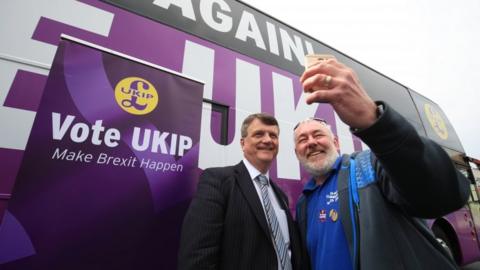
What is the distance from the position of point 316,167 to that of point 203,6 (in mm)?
1780

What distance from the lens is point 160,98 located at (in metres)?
1.44

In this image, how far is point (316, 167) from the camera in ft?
4.79

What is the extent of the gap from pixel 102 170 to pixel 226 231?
0.73m

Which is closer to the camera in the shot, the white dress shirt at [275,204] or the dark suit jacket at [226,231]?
the dark suit jacket at [226,231]

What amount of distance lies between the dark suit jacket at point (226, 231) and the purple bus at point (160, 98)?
0.31 meters

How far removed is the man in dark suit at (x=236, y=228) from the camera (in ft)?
3.30

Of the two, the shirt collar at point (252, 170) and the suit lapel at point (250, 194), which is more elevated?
the shirt collar at point (252, 170)

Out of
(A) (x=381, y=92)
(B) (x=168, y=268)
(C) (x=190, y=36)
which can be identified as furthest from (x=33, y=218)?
(A) (x=381, y=92)

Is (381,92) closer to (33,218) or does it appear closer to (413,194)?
(413,194)

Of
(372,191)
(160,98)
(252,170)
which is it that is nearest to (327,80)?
(372,191)

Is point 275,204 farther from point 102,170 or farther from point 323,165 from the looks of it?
point 102,170

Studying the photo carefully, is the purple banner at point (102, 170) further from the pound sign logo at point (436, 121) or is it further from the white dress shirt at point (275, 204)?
the pound sign logo at point (436, 121)

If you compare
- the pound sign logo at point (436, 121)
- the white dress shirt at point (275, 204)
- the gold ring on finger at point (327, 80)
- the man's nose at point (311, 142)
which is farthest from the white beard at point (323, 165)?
the pound sign logo at point (436, 121)

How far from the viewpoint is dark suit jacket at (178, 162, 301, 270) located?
99cm
